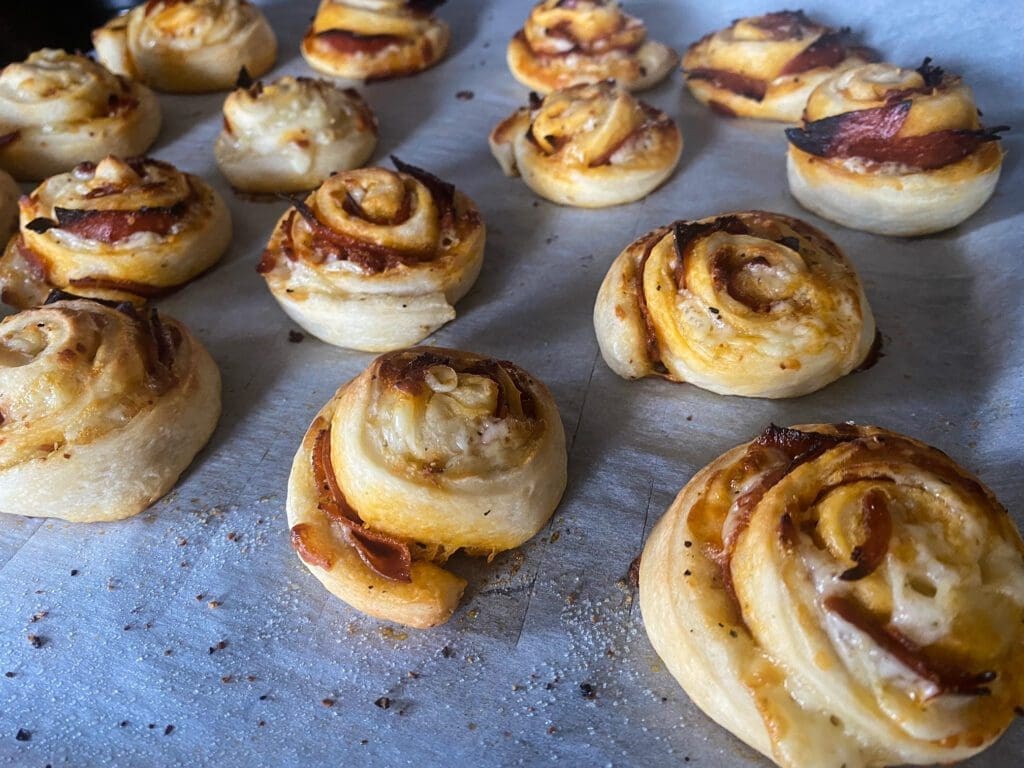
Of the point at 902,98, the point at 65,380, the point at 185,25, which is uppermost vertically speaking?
the point at 902,98

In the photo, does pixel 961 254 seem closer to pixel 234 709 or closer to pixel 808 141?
pixel 808 141

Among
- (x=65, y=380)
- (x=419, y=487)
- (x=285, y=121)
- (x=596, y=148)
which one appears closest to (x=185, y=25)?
(x=285, y=121)

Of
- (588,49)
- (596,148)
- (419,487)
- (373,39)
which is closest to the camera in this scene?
(419,487)

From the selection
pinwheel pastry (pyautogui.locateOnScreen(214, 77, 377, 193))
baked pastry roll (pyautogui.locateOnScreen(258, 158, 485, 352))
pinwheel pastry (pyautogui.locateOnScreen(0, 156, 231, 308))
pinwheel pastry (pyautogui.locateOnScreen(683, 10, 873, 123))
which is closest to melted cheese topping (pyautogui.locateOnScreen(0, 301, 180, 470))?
pinwheel pastry (pyautogui.locateOnScreen(0, 156, 231, 308))

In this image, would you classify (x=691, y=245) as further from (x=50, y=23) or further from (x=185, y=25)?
(x=50, y=23)

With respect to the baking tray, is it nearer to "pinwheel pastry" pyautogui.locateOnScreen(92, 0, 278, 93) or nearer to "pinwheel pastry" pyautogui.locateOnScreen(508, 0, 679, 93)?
"pinwheel pastry" pyautogui.locateOnScreen(508, 0, 679, 93)

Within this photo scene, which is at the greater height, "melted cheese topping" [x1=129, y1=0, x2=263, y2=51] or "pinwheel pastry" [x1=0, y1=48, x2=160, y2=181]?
"melted cheese topping" [x1=129, y1=0, x2=263, y2=51]

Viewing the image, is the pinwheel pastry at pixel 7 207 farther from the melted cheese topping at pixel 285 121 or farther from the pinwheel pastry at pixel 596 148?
the pinwheel pastry at pixel 596 148
